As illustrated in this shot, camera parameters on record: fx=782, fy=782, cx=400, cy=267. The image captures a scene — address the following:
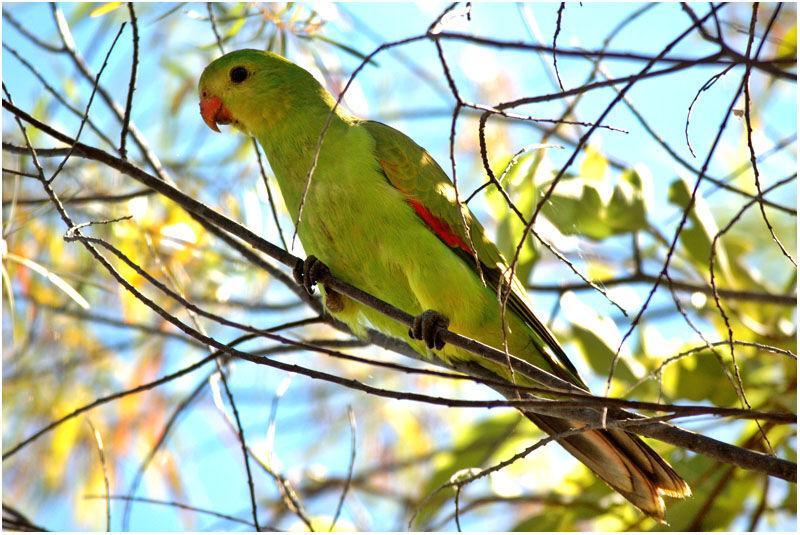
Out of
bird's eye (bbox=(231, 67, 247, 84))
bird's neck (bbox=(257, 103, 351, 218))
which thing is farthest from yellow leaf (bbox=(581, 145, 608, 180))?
bird's eye (bbox=(231, 67, 247, 84))

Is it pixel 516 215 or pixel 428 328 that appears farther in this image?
pixel 516 215

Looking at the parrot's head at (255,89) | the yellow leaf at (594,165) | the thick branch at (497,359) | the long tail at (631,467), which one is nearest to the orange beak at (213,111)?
the parrot's head at (255,89)

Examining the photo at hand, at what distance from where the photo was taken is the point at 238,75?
2238 mm

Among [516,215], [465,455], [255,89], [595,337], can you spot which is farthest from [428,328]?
[465,455]

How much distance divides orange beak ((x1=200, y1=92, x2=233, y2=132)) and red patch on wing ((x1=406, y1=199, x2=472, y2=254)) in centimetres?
67

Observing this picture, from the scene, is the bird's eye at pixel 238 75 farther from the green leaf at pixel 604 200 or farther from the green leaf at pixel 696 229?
the green leaf at pixel 696 229

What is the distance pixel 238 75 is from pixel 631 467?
1.49 metres

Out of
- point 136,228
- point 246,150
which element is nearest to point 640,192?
point 246,150

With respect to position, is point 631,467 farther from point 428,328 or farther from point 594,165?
point 594,165

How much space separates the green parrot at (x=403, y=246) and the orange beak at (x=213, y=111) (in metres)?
0.08

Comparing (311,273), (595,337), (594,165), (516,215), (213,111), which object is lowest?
(311,273)

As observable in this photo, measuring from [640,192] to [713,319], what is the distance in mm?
575

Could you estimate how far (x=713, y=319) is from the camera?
2742mm

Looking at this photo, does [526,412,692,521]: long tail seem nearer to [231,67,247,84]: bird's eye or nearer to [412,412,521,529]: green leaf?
[412,412,521,529]: green leaf
